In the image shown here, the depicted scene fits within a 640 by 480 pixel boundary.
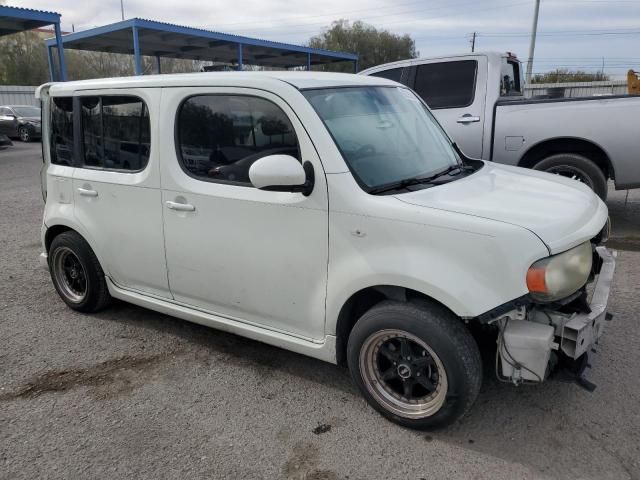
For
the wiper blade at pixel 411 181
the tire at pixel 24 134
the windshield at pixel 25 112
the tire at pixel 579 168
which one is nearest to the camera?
the wiper blade at pixel 411 181

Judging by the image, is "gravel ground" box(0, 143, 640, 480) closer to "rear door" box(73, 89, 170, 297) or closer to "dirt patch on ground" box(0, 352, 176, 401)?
"dirt patch on ground" box(0, 352, 176, 401)

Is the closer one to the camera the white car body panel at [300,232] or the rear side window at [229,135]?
the white car body panel at [300,232]

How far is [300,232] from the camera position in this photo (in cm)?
311

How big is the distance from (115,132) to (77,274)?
1372 millimetres

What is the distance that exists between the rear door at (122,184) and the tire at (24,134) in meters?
21.4

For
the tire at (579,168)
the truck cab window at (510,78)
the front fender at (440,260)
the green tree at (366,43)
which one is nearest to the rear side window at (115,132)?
the front fender at (440,260)

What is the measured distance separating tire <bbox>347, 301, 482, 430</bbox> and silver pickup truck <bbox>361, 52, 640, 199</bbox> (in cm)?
456

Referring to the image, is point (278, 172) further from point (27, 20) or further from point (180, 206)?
point (27, 20)

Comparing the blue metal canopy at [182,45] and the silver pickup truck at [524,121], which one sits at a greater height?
the blue metal canopy at [182,45]

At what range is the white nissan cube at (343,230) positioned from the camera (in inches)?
105

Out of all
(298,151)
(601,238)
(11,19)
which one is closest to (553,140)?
(601,238)

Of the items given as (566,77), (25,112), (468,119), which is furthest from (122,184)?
(566,77)

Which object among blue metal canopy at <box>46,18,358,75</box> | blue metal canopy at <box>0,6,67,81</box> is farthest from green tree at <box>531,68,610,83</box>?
blue metal canopy at <box>0,6,67,81</box>

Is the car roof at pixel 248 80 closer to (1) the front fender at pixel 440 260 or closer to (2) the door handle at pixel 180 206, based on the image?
(2) the door handle at pixel 180 206
